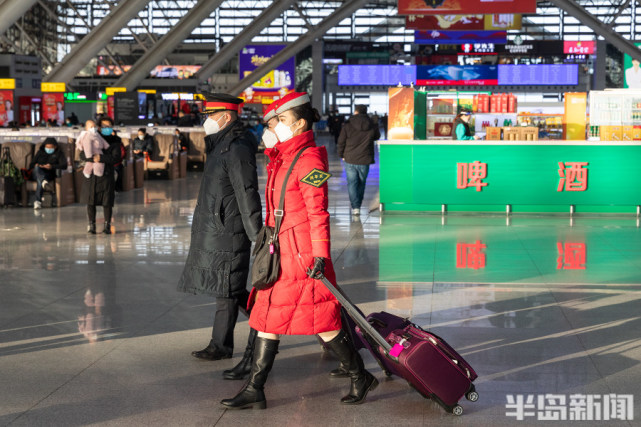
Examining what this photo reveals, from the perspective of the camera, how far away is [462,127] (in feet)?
48.1

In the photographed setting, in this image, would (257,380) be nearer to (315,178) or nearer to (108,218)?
(315,178)

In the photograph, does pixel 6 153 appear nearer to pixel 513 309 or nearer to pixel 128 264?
pixel 128 264

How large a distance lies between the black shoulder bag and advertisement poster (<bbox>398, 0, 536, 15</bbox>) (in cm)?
1606

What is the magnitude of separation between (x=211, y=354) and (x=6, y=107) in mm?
30539

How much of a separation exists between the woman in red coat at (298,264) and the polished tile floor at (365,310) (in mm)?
277

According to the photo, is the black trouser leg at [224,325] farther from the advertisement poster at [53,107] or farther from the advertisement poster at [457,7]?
the advertisement poster at [53,107]

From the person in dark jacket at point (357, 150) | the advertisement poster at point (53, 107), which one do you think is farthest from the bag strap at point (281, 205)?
the advertisement poster at point (53, 107)

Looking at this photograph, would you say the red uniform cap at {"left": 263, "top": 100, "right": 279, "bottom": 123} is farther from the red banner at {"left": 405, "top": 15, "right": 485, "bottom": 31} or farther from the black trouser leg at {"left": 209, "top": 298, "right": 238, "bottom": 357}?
the red banner at {"left": 405, "top": 15, "right": 485, "bottom": 31}

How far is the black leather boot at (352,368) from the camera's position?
489 centimetres

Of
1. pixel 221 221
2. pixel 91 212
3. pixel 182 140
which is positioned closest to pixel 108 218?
pixel 91 212

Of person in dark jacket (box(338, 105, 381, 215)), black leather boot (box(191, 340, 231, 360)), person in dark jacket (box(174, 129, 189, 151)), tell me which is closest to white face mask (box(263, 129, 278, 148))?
black leather boot (box(191, 340, 231, 360))

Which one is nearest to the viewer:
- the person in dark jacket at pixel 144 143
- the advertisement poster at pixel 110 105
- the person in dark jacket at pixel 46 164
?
the person in dark jacket at pixel 46 164

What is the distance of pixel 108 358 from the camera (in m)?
5.84

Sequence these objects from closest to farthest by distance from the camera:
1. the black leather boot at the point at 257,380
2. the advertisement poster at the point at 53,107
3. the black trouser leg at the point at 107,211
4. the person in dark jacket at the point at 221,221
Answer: the black leather boot at the point at 257,380 → the person in dark jacket at the point at 221,221 → the black trouser leg at the point at 107,211 → the advertisement poster at the point at 53,107
